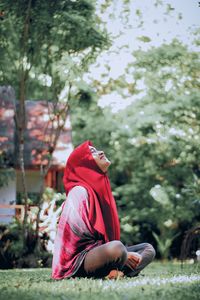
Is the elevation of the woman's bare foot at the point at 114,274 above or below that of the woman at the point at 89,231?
below

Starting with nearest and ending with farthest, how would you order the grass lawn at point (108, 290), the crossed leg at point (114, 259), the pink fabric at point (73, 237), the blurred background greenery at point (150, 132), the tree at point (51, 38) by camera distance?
1. the grass lawn at point (108, 290)
2. the crossed leg at point (114, 259)
3. the pink fabric at point (73, 237)
4. the tree at point (51, 38)
5. the blurred background greenery at point (150, 132)

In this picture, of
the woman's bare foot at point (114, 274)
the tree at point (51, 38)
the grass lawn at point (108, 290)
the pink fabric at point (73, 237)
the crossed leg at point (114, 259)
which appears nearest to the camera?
the grass lawn at point (108, 290)

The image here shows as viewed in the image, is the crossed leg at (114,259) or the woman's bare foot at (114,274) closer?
the crossed leg at (114,259)

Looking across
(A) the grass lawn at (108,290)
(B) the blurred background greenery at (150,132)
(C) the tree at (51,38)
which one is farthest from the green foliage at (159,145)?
(A) the grass lawn at (108,290)

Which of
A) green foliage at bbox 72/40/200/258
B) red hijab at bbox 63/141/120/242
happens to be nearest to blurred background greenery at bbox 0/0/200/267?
green foliage at bbox 72/40/200/258

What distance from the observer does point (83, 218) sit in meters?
6.18

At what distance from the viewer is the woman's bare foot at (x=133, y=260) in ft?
20.5

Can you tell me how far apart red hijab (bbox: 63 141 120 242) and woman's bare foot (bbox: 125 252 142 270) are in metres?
0.26

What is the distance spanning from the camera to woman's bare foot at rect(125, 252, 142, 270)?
624cm

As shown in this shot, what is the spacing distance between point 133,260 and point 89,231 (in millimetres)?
521

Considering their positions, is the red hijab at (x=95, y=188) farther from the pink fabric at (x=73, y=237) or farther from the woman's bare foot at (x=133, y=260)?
the woman's bare foot at (x=133, y=260)

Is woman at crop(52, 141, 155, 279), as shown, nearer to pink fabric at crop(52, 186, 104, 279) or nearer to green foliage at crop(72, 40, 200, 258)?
pink fabric at crop(52, 186, 104, 279)

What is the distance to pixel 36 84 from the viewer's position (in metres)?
21.3

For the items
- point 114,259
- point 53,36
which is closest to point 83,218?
point 114,259
